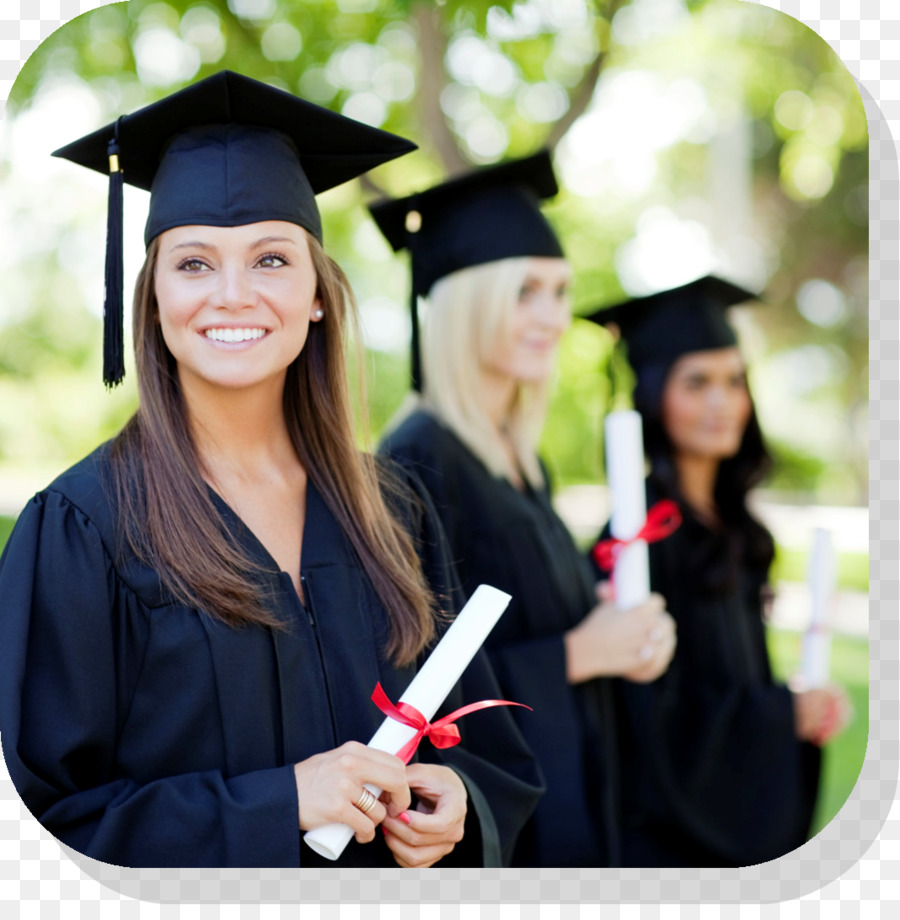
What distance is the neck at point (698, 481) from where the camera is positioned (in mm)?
3592

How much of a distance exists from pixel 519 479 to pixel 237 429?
123 centimetres

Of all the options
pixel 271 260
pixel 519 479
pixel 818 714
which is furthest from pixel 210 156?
pixel 818 714

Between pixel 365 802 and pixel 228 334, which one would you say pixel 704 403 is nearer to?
A: pixel 228 334

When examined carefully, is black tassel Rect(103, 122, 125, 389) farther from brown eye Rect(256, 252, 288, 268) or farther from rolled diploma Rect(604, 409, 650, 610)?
rolled diploma Rect(604, 409, 650, 610)

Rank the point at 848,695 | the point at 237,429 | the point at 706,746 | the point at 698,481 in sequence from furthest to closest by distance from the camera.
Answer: the point at 848,695 < the point at 698,481 < the point at 706,746 < the point at 237,429

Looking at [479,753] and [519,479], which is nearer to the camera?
[479,753]

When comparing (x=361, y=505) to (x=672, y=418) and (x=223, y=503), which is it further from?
(x=672, y=418)

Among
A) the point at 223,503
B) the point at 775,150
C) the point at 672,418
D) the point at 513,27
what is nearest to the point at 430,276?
the point at 513,27

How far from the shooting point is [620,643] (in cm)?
258

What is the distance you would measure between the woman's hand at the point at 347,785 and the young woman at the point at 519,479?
3.28 ft

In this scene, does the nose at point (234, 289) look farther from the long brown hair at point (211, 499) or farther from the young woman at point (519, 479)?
the young woman at point (519, 479)

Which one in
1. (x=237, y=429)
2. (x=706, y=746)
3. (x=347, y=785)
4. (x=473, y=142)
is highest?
(x=473, y=142)

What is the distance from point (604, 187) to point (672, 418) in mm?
3722

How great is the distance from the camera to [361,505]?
6.27 feet
